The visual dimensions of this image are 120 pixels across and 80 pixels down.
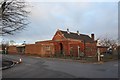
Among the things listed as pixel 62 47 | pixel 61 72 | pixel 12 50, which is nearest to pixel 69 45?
pixel 62 47

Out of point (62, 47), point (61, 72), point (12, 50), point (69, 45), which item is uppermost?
point (69, 45)

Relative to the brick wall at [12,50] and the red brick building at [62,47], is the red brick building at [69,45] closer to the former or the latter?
the red brick building at [62,47]

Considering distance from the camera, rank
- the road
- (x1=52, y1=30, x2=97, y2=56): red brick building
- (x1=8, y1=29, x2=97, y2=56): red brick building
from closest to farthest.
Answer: the road
(x1=52, y1=30, x2=97, y2=56): red brick building
(x1=8, y1=29, x2=97, y2=56): red brick building

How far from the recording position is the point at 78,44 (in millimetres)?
55031

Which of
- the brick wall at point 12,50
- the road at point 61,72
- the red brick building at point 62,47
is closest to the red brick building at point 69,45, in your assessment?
the red brick building at point 62,47

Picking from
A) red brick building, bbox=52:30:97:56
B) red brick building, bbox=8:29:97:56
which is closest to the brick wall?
red brick building, bbox=8:29:97:56

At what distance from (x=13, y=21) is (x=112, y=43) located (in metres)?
63.1

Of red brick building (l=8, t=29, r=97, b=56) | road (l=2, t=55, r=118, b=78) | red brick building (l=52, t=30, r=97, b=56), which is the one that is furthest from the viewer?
red brick building (l=8, t=29, r=97, b=56)

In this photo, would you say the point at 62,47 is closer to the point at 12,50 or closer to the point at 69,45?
the point at 69,45

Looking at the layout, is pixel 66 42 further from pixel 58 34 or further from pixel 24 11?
pixel 24 11

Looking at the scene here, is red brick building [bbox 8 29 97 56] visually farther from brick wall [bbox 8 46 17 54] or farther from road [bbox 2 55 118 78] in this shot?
road [bbox 2 55 118 78]

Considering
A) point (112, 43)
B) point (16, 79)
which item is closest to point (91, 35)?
point (112, 43)

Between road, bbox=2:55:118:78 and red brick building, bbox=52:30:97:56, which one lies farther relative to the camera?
red brick building, bbox=52:30:97:56

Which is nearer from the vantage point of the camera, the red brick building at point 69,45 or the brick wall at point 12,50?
the red brick building at point 69,45
